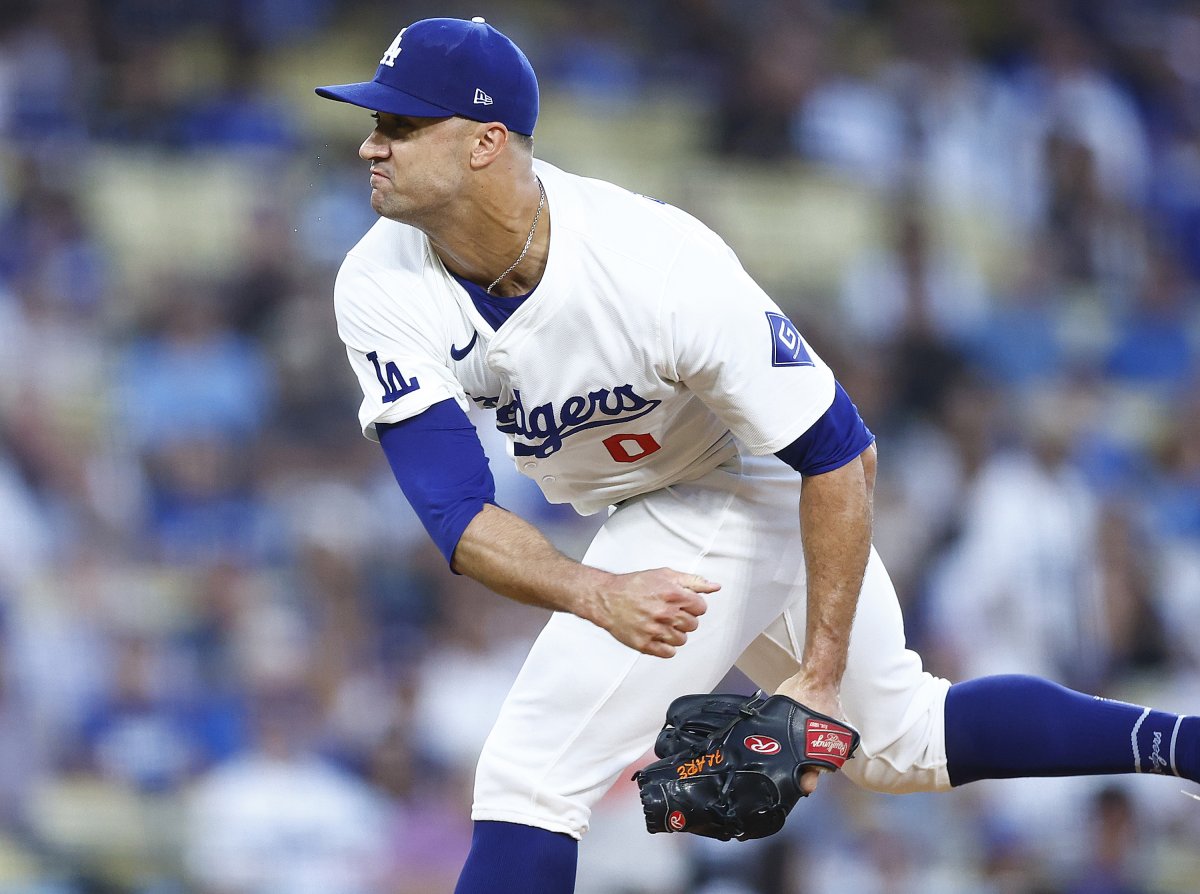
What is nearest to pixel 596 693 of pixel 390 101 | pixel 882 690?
pixel 882 690

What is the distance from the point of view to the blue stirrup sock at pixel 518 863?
3.11 meters

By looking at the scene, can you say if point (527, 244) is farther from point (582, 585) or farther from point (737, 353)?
point (582, 585)

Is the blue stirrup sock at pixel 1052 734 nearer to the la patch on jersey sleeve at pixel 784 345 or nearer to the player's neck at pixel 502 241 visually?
the la patch on jersey sleeve at pixel 784 345

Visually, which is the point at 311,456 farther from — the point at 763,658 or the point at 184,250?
the point at 763,658

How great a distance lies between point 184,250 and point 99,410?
89cm

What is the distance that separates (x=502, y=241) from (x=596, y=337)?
262 mm

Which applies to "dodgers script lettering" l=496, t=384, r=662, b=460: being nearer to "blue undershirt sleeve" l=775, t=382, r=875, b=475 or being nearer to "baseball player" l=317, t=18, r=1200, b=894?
"baseball player" l=317, t=18, r=1200, b=894

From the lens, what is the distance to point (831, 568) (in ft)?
10.3

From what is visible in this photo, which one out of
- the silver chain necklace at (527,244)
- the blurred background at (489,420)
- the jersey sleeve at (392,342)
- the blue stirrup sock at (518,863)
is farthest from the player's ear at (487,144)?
the blurred background at (489,420)

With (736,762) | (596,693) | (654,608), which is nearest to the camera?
(654,608)

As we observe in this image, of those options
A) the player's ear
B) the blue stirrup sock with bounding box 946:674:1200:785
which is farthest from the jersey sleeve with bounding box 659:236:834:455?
the blue stirrup sock with bounding box 946:674:1200:785

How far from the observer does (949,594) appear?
6.52 m

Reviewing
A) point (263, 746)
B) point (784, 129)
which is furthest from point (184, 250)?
point (784, 129)

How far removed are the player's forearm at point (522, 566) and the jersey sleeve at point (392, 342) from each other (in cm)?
27
